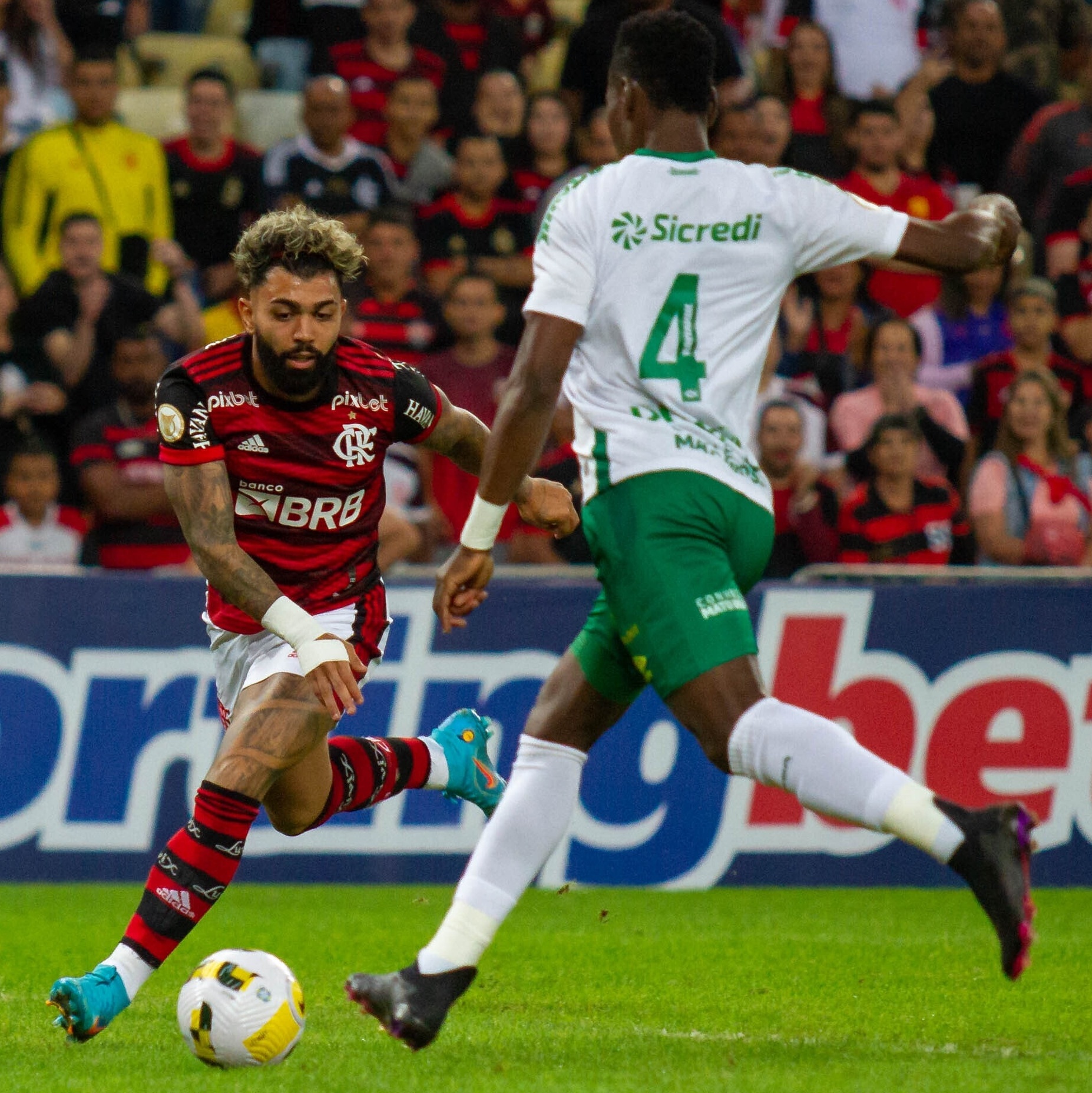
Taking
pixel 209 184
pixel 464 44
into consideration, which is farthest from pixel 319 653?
pixel 464 44

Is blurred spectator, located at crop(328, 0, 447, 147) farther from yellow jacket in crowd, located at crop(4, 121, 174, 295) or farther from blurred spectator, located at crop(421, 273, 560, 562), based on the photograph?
blurred spectator, located at crop(421, 273, 560, 562)

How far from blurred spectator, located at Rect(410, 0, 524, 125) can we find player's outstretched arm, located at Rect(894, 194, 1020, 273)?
792cm

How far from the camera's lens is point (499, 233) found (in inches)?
452

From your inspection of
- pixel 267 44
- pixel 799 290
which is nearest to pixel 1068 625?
pixel 799 290

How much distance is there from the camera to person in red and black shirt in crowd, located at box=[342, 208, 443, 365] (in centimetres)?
1038

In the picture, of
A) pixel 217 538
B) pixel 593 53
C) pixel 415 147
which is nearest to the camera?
pixel 217 538

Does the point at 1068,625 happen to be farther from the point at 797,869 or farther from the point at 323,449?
the point at 323,449

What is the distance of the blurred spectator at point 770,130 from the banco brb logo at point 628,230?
7.44m

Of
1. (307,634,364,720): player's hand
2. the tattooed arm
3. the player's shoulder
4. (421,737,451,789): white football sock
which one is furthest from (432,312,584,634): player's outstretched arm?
(421,737,451,789): white football sock

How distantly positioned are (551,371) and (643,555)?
1.61 feet

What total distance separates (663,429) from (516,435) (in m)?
0.38

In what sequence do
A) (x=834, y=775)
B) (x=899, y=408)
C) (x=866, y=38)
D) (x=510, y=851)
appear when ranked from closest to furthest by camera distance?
(x=834, y=775)
(x=510, y=851)
(x=899, y=408)
(x=866, y=38)

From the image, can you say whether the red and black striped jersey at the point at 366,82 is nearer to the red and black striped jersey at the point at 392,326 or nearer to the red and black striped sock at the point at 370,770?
the red and black striped jersey at the point at 392,326

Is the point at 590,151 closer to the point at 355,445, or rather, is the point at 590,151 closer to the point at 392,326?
the point at 392,326
